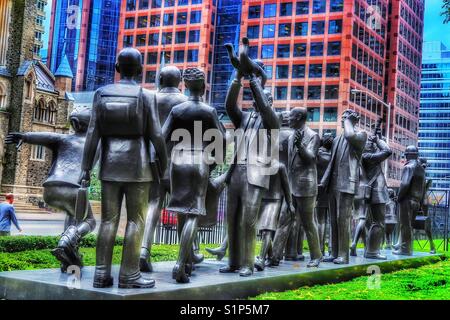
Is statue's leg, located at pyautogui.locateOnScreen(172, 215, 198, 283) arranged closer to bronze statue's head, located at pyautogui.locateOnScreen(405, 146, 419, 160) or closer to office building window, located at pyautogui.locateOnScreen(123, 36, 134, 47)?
bronze statue's head, located at pyautogui.locateOnScreen(405, 146, 419, 160)

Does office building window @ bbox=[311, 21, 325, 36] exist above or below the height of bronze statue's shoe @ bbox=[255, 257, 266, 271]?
above

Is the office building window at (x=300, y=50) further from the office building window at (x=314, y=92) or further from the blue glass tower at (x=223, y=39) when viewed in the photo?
the blue glass tower at (x=223, y=39)

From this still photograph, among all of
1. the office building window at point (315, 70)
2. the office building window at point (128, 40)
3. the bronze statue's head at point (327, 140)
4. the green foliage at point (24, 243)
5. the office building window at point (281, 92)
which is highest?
the office building window at point (128, 40)

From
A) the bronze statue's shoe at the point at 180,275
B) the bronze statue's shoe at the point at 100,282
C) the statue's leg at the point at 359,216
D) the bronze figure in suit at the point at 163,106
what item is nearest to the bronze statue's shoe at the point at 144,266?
the bronze figure in suit at the point at 163,106

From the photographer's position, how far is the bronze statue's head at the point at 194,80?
7.00 meters

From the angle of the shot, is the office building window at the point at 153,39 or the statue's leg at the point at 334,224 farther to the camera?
the office building window at the point at 153,39

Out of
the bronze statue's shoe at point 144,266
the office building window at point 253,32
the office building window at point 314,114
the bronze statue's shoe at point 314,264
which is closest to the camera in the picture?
the bronze statue's shoe at point 144,266

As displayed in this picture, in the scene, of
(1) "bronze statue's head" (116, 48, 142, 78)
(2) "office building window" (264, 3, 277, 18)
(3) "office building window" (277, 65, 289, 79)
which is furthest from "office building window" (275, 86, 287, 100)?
(1) "bronze statue's head" (116, 48, 142, 78)

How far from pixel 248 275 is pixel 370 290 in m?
1.79

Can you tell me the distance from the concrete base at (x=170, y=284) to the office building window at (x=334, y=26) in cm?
3454

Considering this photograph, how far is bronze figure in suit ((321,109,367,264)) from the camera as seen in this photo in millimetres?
10203

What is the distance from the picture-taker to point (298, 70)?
40938 mm

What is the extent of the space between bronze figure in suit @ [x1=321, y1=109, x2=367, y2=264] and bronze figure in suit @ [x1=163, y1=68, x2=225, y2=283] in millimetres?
3831

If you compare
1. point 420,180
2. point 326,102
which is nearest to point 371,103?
point 326,102
